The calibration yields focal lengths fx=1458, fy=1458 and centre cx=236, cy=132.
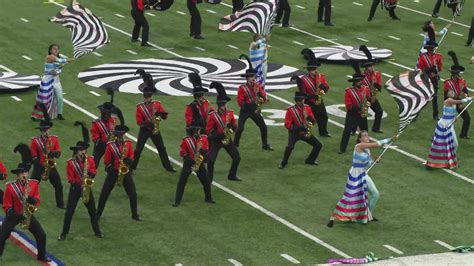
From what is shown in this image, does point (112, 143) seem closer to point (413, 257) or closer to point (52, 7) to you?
point (413, 257)

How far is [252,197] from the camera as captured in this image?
31.3 metres

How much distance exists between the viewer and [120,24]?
4866cm

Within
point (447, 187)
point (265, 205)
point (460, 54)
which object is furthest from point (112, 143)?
point (460, 54)

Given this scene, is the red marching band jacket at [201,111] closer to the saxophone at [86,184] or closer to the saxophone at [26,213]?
the saxophone at [86,184]

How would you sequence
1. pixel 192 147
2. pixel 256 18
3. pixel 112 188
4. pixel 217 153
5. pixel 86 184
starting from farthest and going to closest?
pixel 256 18
pixel 217 153
pixel 192 147
pixel 112 188
pixel 86 184

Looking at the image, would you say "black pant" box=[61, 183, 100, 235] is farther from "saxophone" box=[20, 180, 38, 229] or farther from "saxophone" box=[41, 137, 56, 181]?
"saxophone" box=[41, 137, 56, 181]

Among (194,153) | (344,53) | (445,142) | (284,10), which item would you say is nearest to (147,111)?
(194,153)

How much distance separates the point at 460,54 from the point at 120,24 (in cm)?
1134

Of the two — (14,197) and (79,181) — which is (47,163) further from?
(14,197)

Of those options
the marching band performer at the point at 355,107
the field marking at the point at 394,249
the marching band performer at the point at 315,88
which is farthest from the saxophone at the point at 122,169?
the marching band performer at the point at 315,88

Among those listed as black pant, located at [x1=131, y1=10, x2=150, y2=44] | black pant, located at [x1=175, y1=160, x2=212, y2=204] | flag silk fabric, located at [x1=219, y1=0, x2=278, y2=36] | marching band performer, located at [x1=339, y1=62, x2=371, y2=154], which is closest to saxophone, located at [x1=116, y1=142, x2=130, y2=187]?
black pant, located at [x1=175, y1=160, x2=212, y2=204]

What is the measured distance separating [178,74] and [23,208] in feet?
52.9

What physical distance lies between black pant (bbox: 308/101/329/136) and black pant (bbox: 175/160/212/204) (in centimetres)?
600

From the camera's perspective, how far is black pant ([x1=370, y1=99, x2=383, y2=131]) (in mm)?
36312
